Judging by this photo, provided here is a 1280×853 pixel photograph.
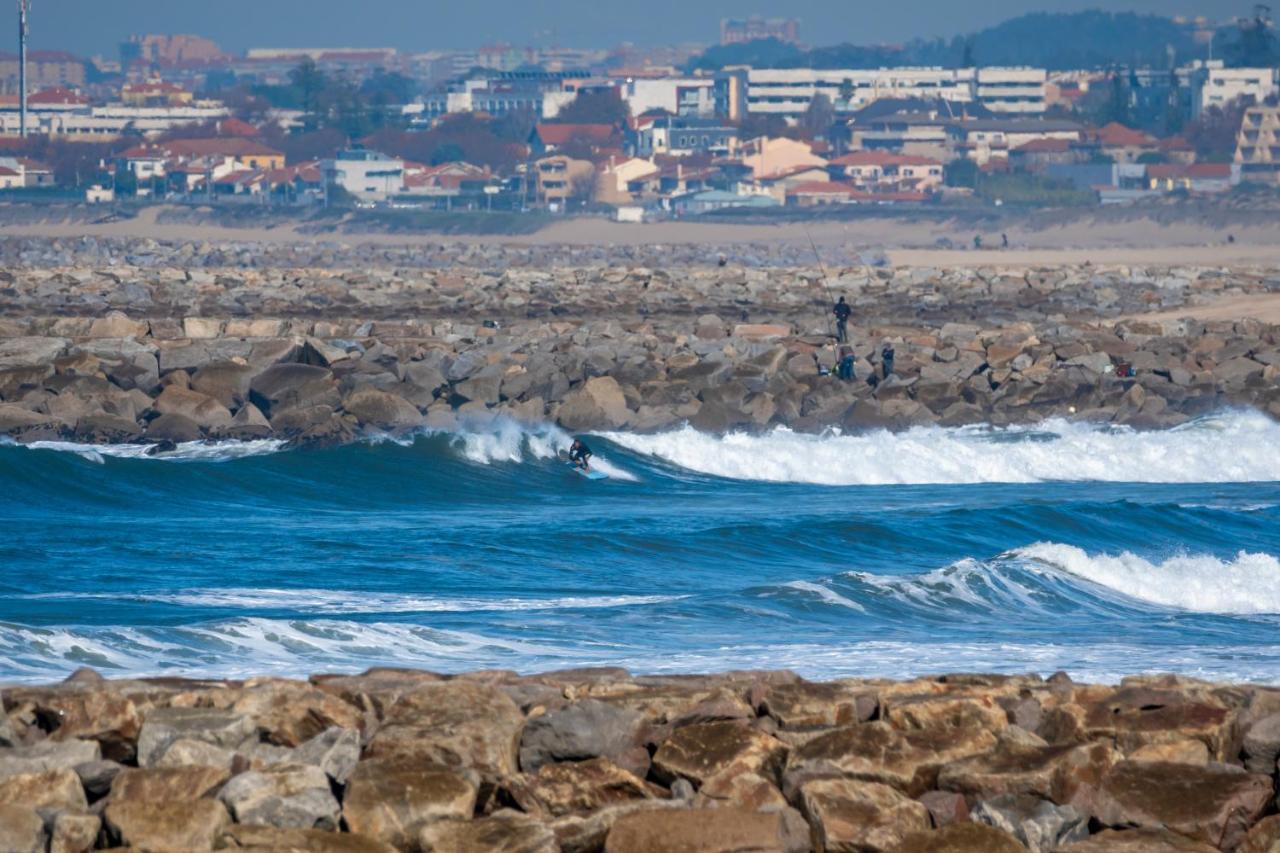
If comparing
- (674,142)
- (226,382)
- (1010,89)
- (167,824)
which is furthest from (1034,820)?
(1010,89)

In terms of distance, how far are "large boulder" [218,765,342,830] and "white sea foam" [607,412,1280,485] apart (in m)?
14.6

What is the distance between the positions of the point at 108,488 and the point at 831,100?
4964 inches

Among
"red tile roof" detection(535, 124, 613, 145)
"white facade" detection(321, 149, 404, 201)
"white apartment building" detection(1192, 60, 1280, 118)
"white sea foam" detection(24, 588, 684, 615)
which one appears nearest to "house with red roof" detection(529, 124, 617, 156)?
"red tile roof" detection(535, 124, 613, 145)

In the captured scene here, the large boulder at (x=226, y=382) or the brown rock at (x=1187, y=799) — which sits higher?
the brown rock at (x=1187, y=799)

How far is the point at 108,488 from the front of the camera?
17594mm

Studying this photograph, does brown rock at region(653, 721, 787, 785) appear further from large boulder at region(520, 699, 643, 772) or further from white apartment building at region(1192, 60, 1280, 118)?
white apartment building at region(1192, 60, 1280, 118)

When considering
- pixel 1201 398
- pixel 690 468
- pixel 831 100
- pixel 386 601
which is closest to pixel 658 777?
pixel 386 601

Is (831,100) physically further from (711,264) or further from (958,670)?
(958,670)

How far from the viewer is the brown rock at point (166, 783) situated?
585 cm

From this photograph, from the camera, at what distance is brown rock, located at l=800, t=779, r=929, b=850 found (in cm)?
590

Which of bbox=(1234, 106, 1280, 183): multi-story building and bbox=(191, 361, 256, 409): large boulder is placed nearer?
bbox=(191, 361, 256, 409): large boulder

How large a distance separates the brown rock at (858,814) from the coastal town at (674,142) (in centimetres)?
7811

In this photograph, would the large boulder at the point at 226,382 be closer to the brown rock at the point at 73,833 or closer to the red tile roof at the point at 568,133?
the brown rock at the point at 73,833

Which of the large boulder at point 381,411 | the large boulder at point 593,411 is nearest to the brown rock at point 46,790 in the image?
the large boulder at point 381,411
